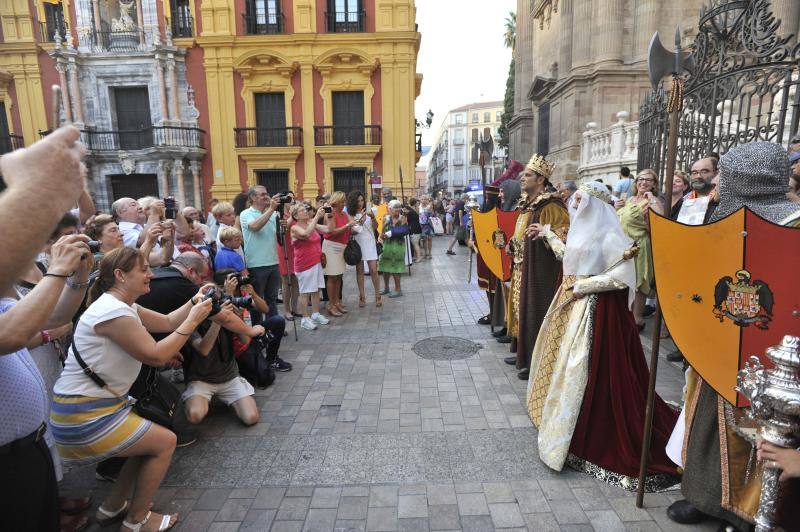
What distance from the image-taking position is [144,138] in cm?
2077

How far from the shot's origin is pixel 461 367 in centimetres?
486

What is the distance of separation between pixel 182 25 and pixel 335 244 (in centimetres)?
1944

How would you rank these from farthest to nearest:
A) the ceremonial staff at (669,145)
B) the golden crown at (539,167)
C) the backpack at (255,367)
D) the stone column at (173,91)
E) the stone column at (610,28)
→ the stone column at (173,91) < the stone column at (610,28) < the golden crown at (539,167) < the backpack at (255,367) < the ceremonial staff at (669,145)

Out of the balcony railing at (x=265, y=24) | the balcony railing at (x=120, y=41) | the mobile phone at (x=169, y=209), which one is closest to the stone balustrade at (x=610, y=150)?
the mobile phone at (x=169, y=209)

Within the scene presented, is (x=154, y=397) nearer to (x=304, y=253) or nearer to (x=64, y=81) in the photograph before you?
(x=304, y=253)

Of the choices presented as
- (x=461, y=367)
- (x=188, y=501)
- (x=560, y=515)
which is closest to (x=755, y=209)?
(x=560, y=515)

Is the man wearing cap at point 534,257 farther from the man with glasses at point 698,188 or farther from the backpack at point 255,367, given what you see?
the backpack at point 255,367

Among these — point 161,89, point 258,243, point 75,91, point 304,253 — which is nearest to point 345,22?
point 161,89

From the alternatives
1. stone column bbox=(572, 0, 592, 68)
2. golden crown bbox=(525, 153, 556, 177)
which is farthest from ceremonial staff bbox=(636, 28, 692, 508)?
stone column bbox=(572, 0, 592, 68)

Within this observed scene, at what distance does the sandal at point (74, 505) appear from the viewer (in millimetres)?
2664

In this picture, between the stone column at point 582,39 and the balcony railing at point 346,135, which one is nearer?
the stone column at point 582,39

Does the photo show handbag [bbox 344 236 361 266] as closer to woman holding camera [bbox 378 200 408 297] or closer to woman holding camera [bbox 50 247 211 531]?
woman holding camera [bbox 378 200 408 297]

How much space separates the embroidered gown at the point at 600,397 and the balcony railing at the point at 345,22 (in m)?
20.2

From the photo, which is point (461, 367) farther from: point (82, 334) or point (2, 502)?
point (2, 502)
